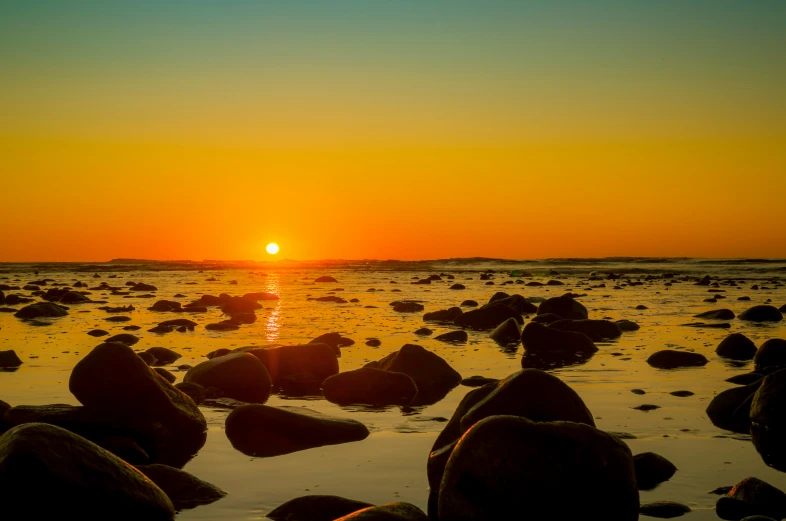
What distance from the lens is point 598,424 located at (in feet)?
26.3

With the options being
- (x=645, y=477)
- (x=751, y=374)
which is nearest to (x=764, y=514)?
(x=645, y=477)

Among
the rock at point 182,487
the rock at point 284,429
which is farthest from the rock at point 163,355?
the rock at point 182,487

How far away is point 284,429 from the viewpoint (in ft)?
25.2

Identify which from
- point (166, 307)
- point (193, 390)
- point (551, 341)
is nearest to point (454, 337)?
point (551, 341)

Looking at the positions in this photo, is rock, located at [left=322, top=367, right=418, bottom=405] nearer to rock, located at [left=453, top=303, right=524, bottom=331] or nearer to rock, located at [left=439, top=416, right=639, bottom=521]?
rock, located at [left=439, top=416, right=639, bottom=521]

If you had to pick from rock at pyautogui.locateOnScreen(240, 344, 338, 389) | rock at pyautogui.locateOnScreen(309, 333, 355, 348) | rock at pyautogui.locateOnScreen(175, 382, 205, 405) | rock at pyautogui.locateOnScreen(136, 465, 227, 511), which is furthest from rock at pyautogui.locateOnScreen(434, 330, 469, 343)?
rock at pyautogui.locateOnScreen(136, 465, 227, 511)

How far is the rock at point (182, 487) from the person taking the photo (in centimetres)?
572

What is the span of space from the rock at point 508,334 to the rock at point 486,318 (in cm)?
230

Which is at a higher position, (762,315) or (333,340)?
(762,315)

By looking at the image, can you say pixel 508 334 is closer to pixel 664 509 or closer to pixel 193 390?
pixel 193 390

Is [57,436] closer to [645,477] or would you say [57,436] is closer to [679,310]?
[645,477]

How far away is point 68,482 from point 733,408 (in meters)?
6.77

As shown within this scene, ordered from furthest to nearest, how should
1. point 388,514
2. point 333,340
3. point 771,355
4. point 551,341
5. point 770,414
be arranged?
point 333,340 < point 551,341 < point 771,355 < point 770,414 < point 388,514

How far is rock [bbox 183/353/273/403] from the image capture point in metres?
10.2
